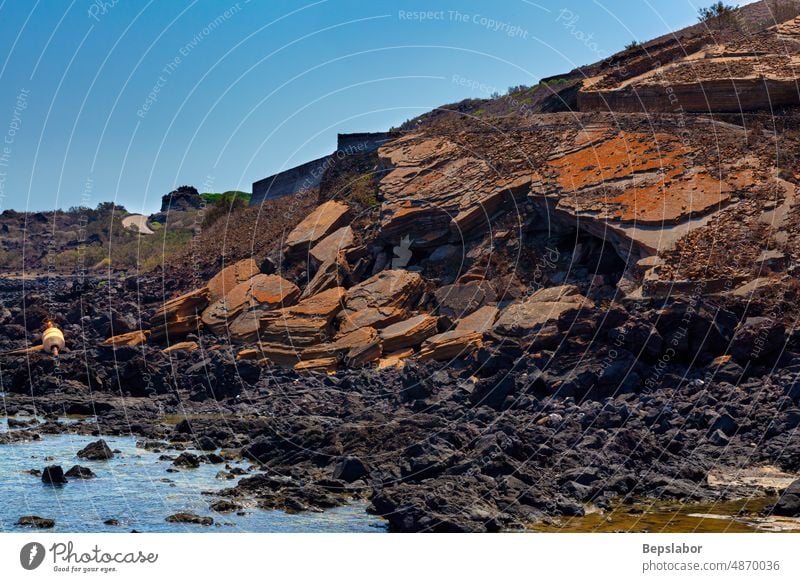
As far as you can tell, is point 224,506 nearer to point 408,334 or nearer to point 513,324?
point 513,324

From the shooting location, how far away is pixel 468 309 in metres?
42.6

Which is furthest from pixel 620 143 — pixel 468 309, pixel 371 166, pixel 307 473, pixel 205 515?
pixel 205 515

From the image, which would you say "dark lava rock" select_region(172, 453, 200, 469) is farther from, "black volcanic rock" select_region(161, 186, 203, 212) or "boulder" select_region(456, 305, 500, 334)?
"black volcanic rock" select_region(161, 186, 203, 212)

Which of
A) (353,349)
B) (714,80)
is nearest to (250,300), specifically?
(353,349)

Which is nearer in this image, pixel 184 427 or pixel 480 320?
pixel 184 427

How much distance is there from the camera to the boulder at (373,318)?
43.6 meters

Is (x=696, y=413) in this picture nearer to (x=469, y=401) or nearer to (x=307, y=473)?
(x=469, y=401)

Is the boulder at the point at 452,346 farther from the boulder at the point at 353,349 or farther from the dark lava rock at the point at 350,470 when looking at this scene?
the dark lava rock at the point at 350,470

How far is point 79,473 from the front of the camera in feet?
79.5

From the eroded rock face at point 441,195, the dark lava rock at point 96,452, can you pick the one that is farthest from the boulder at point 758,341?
the eroded rock face at point 441,195

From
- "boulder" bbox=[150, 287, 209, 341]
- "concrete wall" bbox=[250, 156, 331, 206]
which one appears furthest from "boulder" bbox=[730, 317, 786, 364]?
"concrete wall" bbox=[250, 156, 331, 206]

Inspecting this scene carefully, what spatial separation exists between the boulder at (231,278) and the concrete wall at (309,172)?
13.5 metres

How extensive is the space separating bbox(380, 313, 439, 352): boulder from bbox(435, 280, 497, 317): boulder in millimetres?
1108
